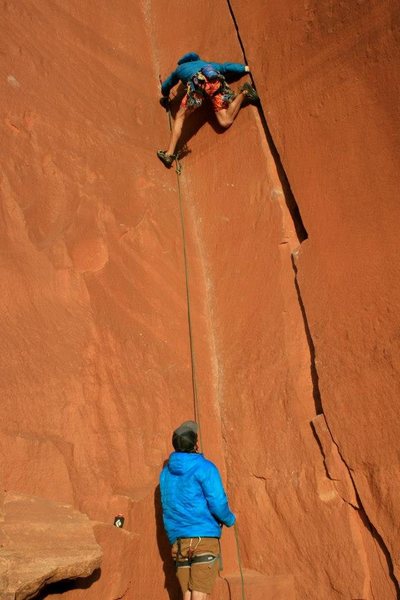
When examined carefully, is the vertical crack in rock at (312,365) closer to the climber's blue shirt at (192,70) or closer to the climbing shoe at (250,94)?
the climbing shoe at (250,94)

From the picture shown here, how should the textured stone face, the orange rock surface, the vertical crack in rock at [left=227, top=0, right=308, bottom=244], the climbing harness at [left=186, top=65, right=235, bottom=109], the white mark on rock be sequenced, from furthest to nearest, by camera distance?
the climbing harness at [left=186, top=65, right=235, bottom=109] < the white mark on rock < the vertical crack in rock at [left=227, top=0, right=308, bottom=244] < the orange rock surface < the textured stone face

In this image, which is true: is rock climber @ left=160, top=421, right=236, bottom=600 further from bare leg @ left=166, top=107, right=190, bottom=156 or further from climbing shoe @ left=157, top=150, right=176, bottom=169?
bare leg @ left=166, top=107, right=190, bottom=156

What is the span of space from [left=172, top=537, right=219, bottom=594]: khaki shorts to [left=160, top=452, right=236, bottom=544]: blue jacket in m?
0.04

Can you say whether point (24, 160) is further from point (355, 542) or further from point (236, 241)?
point (355, 542)

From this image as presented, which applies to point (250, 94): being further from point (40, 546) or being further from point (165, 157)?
point (40, 546)

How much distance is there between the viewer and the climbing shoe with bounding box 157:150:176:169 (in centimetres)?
502

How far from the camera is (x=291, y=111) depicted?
4363 mm

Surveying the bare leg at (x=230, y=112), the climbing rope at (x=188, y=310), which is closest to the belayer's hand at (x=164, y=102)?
the climbing rope at (x=188, y=310)

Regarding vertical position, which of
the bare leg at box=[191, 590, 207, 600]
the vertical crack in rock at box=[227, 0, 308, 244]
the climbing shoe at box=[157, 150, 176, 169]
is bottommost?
the bare leg at box=[191, 590, 207, 600]

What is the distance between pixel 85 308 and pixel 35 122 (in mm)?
1498

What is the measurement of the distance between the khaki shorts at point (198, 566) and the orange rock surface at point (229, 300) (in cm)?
34

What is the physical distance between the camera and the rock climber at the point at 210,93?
187 inches

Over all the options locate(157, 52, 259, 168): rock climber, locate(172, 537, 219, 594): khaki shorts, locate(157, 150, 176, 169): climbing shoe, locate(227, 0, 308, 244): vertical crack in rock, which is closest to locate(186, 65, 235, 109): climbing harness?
locate(157, 52, 259, 168): rock climber

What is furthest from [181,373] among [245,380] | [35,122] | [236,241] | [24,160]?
[35,122]
